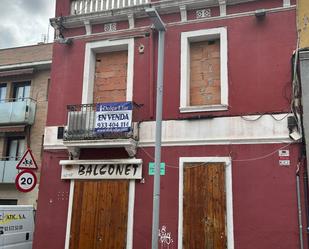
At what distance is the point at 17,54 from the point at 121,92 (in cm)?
1323

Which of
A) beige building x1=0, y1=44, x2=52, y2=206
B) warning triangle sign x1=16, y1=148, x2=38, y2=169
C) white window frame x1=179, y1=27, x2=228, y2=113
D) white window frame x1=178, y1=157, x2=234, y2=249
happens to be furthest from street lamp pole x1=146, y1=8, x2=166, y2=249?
beige building x1=0, y1=44, x2=52, y2=206

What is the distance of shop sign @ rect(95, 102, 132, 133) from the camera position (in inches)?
445

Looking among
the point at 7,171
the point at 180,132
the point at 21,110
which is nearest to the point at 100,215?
the point at 180,132

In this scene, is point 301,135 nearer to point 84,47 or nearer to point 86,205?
point 86,205

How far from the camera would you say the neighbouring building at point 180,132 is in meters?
10.1

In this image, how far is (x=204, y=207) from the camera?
10.5 meters

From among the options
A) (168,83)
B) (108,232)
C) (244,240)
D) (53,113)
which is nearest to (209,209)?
(244,240)

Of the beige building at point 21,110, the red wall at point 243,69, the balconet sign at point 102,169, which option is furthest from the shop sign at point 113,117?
the beige building at point 21,110

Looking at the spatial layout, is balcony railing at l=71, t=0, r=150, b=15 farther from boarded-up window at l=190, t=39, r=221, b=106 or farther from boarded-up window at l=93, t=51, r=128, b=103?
boarded-up window at l=190, t=39, r=221, b=106

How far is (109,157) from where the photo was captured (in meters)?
11.7

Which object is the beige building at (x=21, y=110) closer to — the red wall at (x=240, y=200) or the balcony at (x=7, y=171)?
the balcony at (x=7, y=171)

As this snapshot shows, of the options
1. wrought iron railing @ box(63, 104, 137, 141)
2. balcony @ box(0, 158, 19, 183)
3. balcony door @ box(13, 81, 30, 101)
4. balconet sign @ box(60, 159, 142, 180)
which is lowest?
balconet sign @ box(60, 159, 142, 180)

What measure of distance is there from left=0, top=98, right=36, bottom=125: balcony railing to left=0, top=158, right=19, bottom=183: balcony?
86.4 inches

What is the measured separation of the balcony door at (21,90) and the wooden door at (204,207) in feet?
46.7
